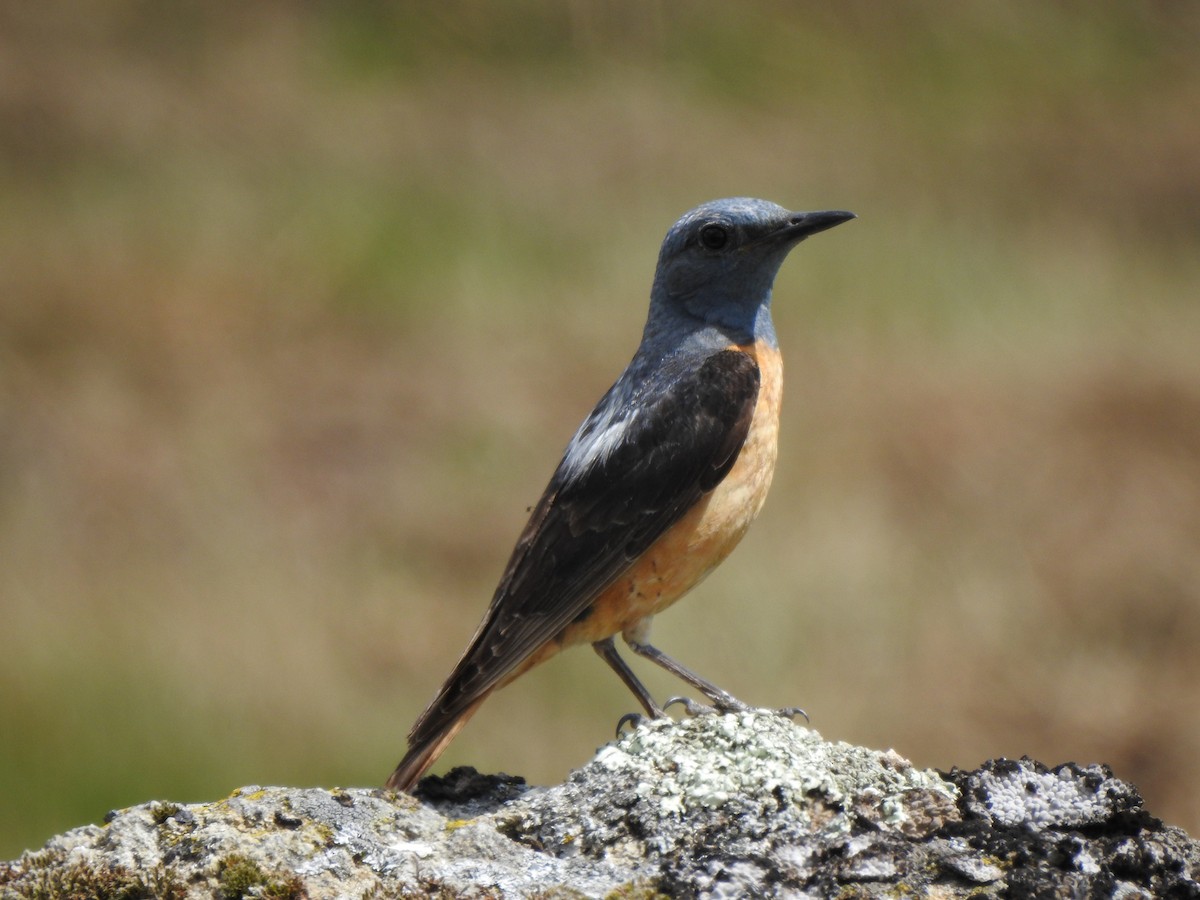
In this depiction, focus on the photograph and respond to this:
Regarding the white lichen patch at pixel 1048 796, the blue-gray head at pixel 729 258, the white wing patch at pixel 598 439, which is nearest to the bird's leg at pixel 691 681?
the white wing patch at pixel 598 439

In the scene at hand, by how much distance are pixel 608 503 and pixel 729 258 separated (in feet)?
4.27

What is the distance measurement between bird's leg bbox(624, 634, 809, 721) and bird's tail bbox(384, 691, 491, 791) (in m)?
0.83

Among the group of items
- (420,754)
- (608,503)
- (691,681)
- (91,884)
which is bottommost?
(91,884)

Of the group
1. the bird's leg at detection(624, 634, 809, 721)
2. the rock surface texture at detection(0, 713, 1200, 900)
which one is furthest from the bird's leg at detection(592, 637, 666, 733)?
the rock surface texture at detection(0, 713, 1200, 900)

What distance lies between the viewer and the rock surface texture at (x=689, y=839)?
389 centimetres

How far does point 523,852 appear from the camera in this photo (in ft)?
13.6

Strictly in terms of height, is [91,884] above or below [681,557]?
below

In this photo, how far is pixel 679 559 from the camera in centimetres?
582

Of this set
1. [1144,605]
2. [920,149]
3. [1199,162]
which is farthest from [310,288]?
[1199,162]

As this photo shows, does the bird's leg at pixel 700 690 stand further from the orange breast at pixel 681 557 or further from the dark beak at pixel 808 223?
the dark beak at pixel 808 223

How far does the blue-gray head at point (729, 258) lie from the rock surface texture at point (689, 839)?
2.51m

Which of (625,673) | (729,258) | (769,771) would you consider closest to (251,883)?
(769,771)

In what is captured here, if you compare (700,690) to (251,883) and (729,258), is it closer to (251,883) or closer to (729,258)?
(729,258)

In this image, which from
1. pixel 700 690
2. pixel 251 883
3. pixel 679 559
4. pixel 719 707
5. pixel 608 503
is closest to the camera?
pixel 251 883
